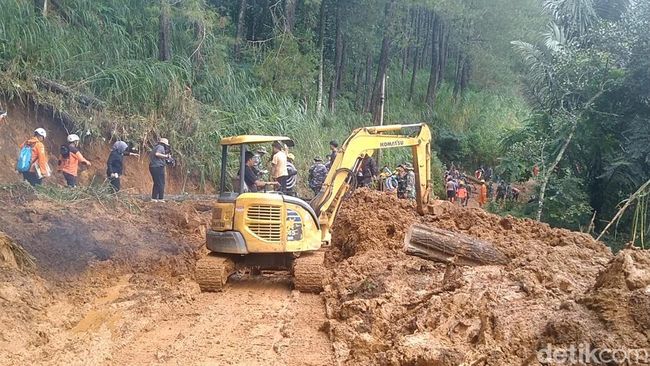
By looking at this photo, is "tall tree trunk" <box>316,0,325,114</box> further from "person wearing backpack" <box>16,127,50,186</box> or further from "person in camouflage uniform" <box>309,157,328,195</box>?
"person wearing backpack" <box>16,127,50,186</box>

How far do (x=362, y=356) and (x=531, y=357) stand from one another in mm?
1656

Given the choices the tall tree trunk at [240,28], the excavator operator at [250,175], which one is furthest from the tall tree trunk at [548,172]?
the tall tree trunk at [240,28]

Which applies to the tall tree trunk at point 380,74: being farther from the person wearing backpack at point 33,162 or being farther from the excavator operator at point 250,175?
the excavator operator at point 250,175

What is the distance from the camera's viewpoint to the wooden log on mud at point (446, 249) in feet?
25.9

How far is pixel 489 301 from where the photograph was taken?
5.72m

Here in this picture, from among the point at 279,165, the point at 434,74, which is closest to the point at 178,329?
the point at 279,165

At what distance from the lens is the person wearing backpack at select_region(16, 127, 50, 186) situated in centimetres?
1160

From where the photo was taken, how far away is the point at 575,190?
16828 mm

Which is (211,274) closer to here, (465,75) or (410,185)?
(410,185)

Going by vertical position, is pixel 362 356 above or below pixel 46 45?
below

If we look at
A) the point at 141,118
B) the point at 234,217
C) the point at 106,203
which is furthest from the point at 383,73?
the point at 234,217

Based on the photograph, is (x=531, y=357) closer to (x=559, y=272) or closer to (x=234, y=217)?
(x=559, y=272)

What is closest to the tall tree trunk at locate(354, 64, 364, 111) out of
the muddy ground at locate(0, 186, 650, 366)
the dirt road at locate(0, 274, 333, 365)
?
the muddy ground at locate(0, 186, 650, 366)

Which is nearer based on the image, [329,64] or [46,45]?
[46,45]
